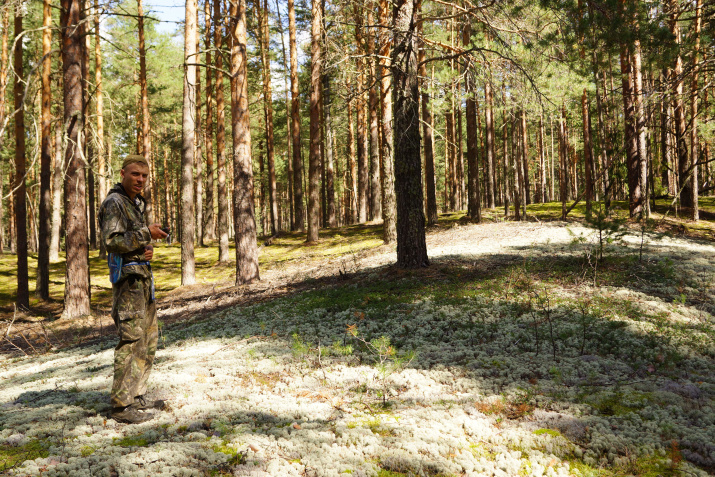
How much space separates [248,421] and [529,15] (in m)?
11.0

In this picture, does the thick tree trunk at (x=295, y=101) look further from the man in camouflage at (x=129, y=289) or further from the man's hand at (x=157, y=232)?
the man's hand at (x=157, y=232)

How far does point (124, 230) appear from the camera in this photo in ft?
13.2

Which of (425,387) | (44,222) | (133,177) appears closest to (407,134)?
(425,387)

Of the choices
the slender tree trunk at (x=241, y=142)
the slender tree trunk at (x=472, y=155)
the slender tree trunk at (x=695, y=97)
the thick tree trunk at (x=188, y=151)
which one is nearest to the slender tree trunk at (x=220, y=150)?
the thick tree trunk at (x=188, y=151)

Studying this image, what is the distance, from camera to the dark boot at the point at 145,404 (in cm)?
424

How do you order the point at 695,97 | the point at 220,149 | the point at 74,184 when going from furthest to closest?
the point at 220,149
the point at 695,97
the point at 74,184

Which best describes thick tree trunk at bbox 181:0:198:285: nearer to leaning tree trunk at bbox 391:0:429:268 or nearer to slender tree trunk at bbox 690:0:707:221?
leaning tree trunk at bbox 391:0:429:268

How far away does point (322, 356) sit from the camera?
5852 mm

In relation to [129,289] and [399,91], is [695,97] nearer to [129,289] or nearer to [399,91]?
[399,91]

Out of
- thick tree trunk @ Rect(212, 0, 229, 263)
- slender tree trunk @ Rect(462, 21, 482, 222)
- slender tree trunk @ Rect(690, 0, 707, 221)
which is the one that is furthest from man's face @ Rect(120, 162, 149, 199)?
thick tree trunk @ Rect(212, 0, 229, 263)

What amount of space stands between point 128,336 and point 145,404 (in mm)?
794

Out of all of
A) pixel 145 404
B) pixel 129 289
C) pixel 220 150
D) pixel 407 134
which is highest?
pixel 220 150

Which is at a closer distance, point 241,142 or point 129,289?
point 129,289

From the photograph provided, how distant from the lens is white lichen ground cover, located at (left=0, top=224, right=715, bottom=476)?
333cm
